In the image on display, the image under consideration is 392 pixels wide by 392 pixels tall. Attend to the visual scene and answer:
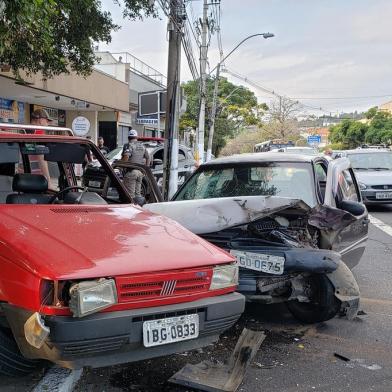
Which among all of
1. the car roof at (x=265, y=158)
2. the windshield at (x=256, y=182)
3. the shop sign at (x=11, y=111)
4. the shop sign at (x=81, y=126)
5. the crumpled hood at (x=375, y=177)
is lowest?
the crumpled hood at (x=375, y=177)

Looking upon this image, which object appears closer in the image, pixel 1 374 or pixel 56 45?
pixel 1 374

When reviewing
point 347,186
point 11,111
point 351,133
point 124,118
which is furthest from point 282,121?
point 347,186

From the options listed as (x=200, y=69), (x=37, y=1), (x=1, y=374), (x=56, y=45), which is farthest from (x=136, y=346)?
(x=200, y=69)

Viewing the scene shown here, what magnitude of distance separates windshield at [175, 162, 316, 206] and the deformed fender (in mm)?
1036

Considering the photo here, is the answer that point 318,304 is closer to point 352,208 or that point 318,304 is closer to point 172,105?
point 352,208

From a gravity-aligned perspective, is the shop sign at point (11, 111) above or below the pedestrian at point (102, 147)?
above

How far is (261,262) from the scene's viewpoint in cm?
419

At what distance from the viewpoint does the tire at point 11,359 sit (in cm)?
315

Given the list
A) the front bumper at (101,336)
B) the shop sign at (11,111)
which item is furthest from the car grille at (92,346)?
the shop sign at (11,111)

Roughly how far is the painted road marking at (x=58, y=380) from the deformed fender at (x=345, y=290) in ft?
7.29

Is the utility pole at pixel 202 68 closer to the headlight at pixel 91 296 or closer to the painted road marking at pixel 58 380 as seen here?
the painted road marking at pixel 58 380

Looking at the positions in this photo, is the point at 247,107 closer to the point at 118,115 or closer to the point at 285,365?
the point at 118,115

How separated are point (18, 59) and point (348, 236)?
23.8 ft

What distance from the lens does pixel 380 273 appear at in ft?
22.7
